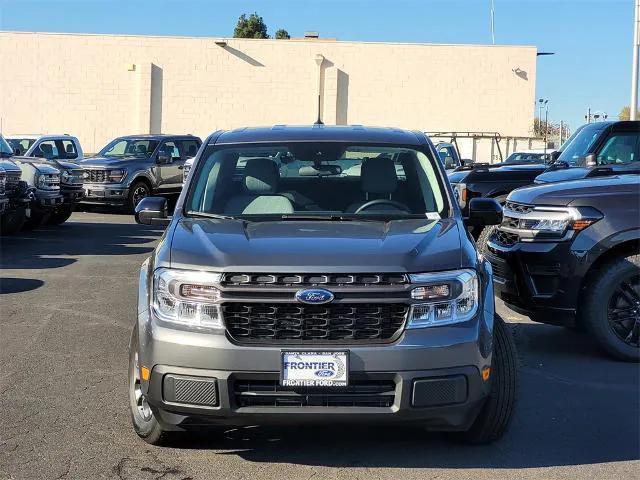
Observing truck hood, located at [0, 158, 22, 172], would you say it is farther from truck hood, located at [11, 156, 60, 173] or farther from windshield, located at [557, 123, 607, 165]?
windshield, located at [557, 123, 607, 165]

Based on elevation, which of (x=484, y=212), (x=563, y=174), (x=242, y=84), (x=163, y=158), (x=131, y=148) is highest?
(x=242, y=84)

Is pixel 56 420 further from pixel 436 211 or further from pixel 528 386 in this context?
pixel 528 386

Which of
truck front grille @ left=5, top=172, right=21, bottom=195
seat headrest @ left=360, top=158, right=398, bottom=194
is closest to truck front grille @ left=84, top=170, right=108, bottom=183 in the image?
truck front grille @ left=5, top=172, right=21, bottom=195

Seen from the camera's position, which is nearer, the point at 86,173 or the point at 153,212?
the point at 153,212

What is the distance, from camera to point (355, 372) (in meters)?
4.10

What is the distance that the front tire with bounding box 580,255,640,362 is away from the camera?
6691mm

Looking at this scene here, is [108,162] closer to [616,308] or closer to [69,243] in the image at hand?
[69,243]

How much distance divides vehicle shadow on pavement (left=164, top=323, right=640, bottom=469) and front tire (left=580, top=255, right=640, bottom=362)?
2.25 ft

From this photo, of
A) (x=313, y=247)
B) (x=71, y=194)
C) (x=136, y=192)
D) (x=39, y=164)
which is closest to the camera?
(x=313, y=247)

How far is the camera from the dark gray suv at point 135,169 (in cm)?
1978

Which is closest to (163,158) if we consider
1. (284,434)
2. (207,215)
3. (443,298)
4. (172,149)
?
(172,149)

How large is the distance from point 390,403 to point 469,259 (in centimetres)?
86

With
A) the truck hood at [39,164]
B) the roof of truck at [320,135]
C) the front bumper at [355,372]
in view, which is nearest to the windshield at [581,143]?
the roof of truck at [320,135]

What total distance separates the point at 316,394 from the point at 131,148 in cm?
1781
